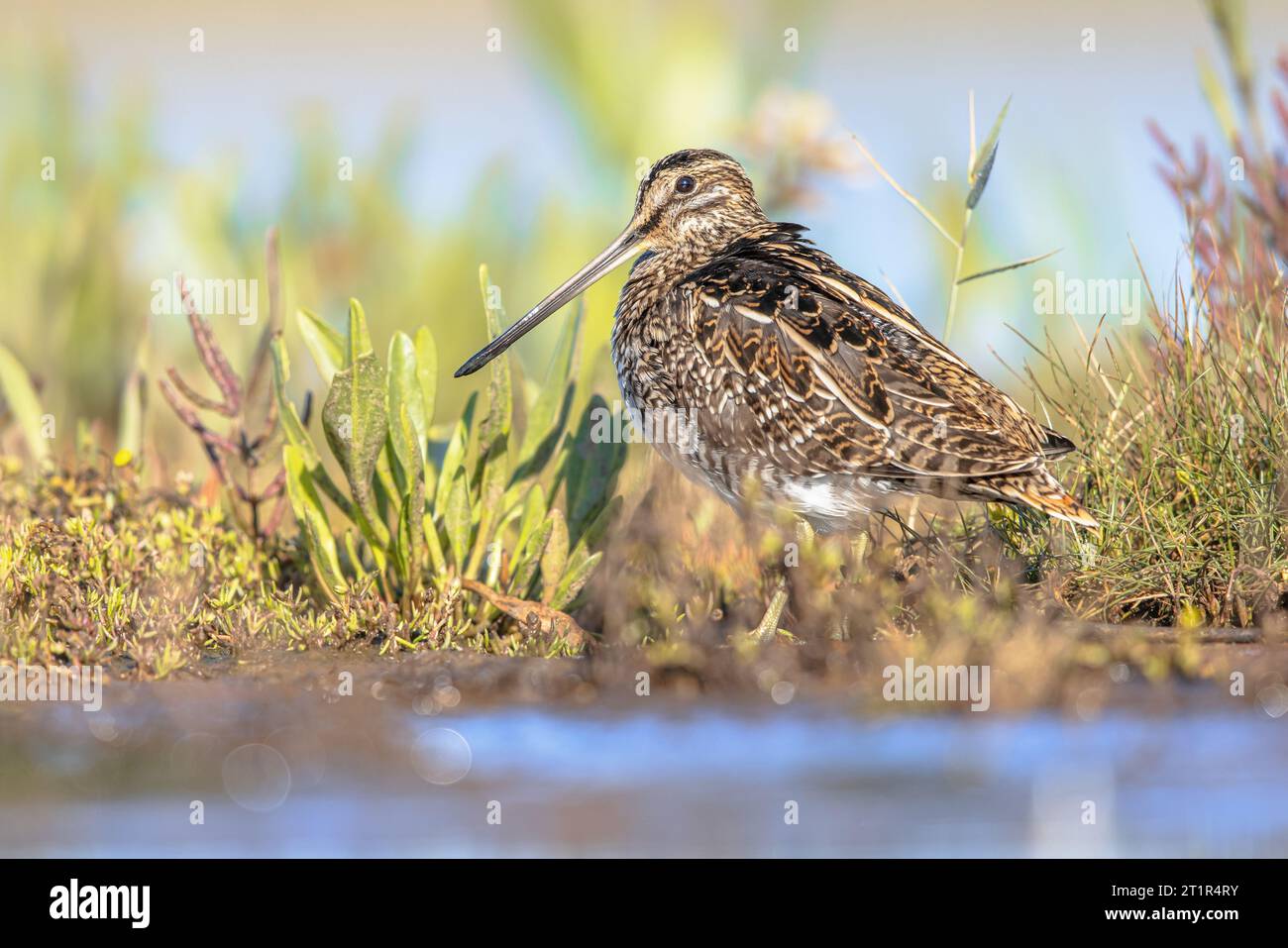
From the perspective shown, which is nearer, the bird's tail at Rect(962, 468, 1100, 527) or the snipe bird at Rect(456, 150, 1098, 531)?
the bird's tail at Rect(962, 468, 1100, 527)

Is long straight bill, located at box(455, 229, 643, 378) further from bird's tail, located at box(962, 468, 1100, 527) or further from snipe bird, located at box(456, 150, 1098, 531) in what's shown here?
bird's tail, located at box(962, 468, 1100, 527)

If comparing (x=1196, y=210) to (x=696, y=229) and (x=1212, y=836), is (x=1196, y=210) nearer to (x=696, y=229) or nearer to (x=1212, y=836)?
(x=696, y=229)

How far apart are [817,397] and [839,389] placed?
0.09m

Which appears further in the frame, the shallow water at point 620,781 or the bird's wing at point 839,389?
the bird's wing at point 839,389

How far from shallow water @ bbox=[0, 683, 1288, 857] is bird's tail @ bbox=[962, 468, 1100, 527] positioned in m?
0.93

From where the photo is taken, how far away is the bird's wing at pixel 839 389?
5.47 meters

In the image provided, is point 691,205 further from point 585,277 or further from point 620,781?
point 620,781

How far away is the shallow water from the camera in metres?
3.69

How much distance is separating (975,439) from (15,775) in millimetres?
3387

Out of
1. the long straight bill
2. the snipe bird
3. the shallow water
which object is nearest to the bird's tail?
the snipe bird

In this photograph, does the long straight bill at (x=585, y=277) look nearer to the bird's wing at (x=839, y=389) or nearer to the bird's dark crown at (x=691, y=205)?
the bird's dark crown at (x=691, y=205)

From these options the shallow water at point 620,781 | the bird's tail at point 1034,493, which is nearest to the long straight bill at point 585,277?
the bird's tail at point 1034,493

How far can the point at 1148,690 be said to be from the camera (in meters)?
4.81

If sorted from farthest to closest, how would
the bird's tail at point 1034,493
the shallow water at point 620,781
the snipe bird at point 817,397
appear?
1. the snipe bird at point 817,397
2. the bird's tail at point 1034,493
3. the shallow water at point 620,781
